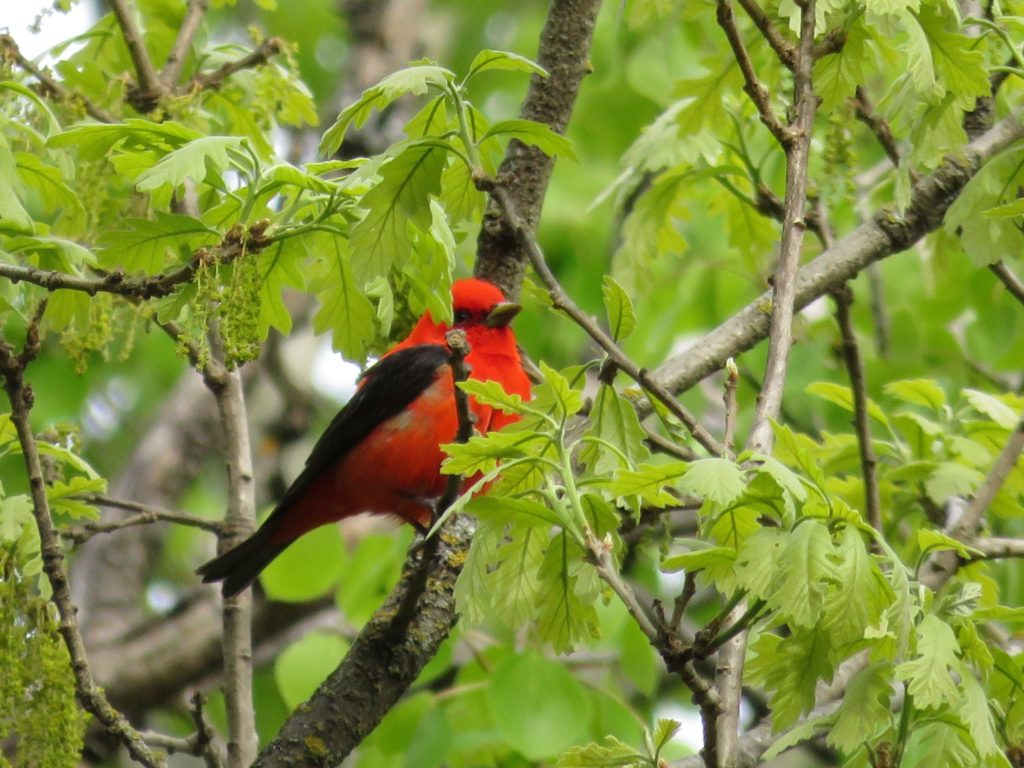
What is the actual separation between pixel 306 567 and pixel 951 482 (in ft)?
6.64

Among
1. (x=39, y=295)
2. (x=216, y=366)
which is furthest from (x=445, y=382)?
(x=39, y=295)

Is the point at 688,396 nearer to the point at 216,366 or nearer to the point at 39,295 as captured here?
the point at 216,366

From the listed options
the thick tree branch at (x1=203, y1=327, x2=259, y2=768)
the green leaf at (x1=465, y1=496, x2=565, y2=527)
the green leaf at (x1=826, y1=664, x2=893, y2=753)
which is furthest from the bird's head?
the green leaf at (x1=826, y1=664, x2=893, y2=753)

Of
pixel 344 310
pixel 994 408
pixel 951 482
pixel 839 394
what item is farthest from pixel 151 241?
pixel 994 408

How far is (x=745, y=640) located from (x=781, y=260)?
60cm

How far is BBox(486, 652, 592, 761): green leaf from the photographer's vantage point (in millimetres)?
3744

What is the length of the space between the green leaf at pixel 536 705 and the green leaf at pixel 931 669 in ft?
6.40

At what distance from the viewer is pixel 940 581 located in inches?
115

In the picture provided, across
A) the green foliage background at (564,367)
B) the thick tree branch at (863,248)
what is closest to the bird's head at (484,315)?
the green foliage background at (564,367)

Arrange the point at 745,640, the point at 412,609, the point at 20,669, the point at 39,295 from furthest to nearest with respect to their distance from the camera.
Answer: the point at 412,609 → the point at 39,295 → the point at 20,669 → the point at 745,640

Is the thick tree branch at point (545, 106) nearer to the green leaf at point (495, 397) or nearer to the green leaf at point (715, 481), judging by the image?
the green leaf at point (495, 397)

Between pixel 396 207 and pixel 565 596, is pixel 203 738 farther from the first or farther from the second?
pixel 396 207

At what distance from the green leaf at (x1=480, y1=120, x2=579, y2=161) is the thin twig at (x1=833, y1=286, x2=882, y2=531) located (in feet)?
3.67

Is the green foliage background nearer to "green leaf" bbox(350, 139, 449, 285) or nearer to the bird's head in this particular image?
"green leaf" bbox(350, 139, 449, 285)
